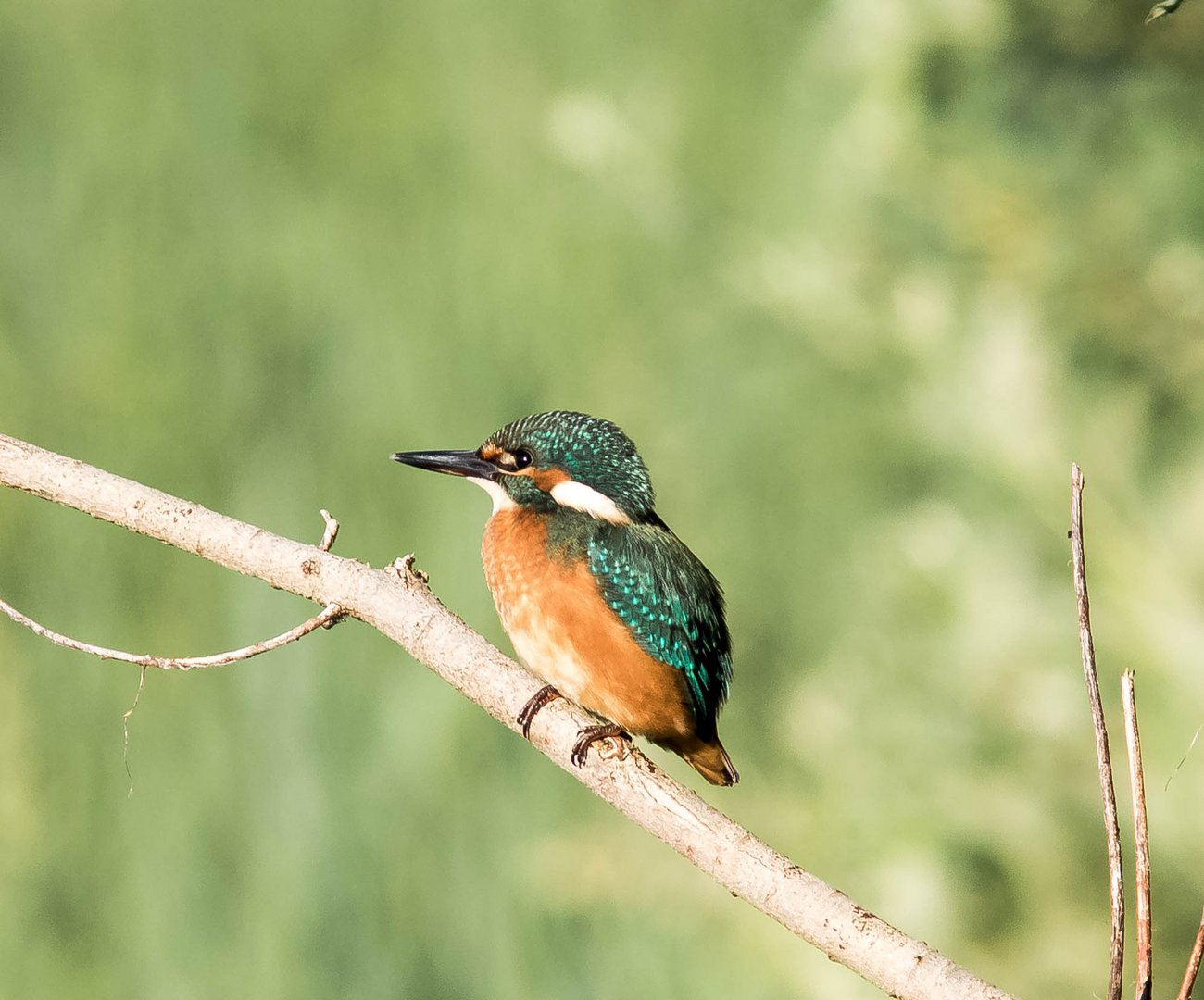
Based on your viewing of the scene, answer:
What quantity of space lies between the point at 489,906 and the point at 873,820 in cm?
61

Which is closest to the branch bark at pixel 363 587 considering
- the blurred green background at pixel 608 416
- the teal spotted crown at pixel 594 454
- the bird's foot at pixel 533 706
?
the bird's foot at pixel 533 706

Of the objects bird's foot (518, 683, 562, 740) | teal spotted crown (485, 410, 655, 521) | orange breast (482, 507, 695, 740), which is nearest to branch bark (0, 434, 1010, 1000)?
bird's foot (518, 683, 562, 740)

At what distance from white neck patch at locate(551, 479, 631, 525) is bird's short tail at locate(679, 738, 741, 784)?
27 cm

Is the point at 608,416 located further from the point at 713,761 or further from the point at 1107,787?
the point at 1107,787

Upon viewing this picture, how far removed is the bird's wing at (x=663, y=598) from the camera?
5.14 feet

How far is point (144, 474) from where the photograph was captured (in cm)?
265

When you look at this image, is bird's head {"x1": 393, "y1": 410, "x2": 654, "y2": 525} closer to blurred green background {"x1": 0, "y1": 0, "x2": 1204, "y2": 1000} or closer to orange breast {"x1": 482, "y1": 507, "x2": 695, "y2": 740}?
orange breast {"x1": 482, "y1": 507, "x2": 695, "y2": 740}

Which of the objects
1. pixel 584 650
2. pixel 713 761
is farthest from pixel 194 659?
pixel 713 761

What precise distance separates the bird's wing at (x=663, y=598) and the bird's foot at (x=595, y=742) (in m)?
0.29

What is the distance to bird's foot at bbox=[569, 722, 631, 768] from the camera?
1193 mm

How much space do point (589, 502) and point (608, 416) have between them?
1121mm

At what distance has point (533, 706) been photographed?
1229 mm

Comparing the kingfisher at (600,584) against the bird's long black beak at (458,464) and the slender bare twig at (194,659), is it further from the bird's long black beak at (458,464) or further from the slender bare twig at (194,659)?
the slender bare twig at (194,659)

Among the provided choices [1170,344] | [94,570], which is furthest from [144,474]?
[1170,344]
